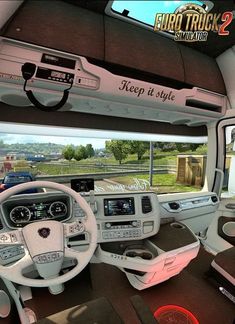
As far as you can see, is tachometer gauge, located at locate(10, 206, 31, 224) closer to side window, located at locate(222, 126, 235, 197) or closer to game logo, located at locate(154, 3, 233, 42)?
game logo, located at locate(154, 3, 233, 42)

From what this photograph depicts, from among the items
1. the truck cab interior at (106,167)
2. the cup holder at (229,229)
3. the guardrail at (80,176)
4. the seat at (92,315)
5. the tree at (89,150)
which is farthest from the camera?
the cup holder at (229,229)

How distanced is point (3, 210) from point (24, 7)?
1.29m

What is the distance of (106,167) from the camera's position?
6.05 feet

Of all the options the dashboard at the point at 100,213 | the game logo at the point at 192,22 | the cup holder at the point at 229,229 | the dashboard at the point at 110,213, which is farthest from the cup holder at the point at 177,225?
the game logo at the point at 192,22

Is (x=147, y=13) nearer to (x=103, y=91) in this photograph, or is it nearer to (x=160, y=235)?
(x=103, y=91)

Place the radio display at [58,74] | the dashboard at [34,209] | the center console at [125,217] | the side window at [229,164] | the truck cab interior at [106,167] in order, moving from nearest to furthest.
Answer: the truck cab interior at [106,167]
the dashboard at [34,209]
the radio display at [58,74]
the center console at [125,217]
the side window at [229,164]

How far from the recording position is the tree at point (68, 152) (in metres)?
1.80

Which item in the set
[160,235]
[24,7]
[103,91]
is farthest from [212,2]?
[160,235]

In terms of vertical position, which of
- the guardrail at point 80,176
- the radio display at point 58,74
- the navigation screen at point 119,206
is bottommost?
the navigation screen at point 119,206

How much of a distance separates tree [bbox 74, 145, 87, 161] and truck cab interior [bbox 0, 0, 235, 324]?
0.16 ft

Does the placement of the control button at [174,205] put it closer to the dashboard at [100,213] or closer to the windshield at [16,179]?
the dashboard at [100,213]

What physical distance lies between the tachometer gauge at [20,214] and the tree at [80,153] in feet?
2.41

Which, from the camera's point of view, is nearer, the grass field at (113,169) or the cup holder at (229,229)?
the grass field at (113,169)

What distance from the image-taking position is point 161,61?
171 centimetres
